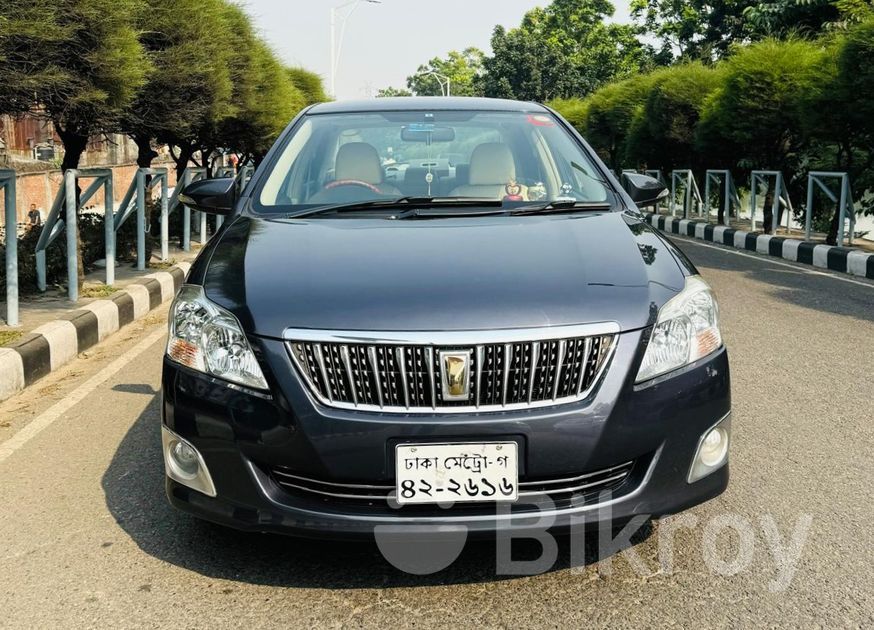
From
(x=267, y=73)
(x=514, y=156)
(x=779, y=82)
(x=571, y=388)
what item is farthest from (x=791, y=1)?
(x=571, y=388)

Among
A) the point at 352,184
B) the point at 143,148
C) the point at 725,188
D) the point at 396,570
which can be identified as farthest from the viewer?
the point at 725,188

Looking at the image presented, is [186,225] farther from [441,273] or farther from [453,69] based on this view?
[453,69]

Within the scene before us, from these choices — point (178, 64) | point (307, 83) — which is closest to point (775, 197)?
point (178, 64)

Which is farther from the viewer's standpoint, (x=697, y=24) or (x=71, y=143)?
(x=697, y=24)

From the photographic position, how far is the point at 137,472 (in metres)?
4.14

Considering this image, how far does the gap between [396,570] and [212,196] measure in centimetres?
183

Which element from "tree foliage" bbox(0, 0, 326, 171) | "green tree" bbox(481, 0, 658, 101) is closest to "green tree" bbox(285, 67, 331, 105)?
"tree foliage" bbox(0, 0, 326, 171)

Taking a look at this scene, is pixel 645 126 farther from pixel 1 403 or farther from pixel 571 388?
pixel 571 388

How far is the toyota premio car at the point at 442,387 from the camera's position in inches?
109

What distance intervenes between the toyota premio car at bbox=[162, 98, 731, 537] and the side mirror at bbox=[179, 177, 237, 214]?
0.90 meters

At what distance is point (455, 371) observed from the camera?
109 inches

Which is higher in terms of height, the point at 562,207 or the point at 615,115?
the point at 615,115

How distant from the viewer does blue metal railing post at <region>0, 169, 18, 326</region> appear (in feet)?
22.6

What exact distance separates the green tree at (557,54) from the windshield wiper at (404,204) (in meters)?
60.4
